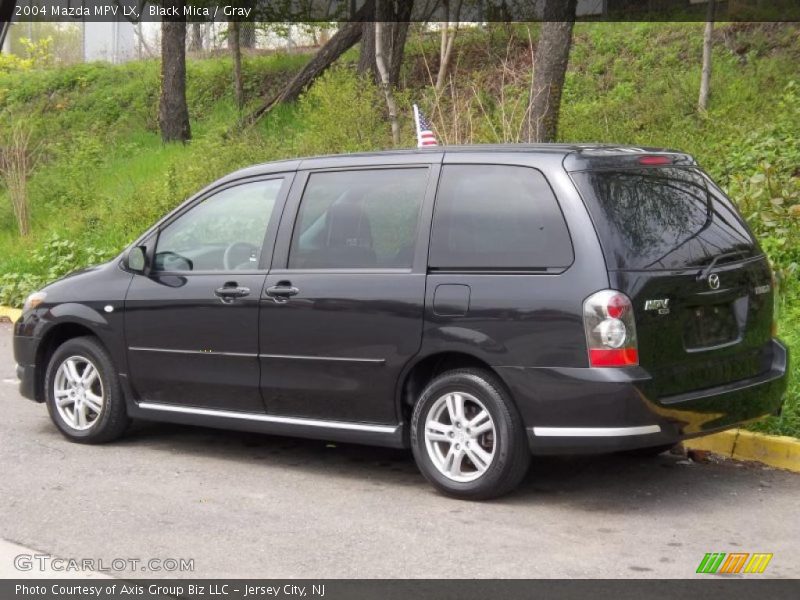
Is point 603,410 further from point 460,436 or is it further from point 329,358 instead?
point 329,358

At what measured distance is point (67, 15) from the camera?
1658 inches

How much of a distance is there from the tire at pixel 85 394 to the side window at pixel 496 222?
2536mm

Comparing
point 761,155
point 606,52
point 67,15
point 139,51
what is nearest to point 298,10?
point 606,52

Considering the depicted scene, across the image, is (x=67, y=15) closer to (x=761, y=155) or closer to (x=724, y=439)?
(x=761, y=155)

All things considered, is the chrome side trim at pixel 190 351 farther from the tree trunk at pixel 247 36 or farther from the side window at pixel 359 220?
the tree trunk at pixel 247 36

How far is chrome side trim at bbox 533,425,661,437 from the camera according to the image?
19.5ft

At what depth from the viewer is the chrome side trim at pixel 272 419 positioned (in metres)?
6.78

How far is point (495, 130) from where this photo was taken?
48.3ft

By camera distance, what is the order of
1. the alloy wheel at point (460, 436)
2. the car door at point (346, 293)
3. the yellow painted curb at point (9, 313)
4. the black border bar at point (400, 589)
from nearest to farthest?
1. the black border bar at point (400, 589)
2. the alloy wheel at point (460, 436)
3. the car door at point (346, 293)
4. the yellow painted curb at point (9, 313)

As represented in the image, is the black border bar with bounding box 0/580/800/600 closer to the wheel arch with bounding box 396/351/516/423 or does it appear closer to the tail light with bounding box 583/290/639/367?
the tail light with bounding box 583/290/639/367

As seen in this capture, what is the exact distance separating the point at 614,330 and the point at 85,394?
379cm

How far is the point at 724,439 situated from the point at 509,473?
1.77m

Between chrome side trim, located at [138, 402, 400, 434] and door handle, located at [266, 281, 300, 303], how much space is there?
2.30ft

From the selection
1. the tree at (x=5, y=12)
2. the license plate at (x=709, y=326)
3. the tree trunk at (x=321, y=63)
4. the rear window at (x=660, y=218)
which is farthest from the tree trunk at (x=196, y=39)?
the license plate at (x=709, y=326)
